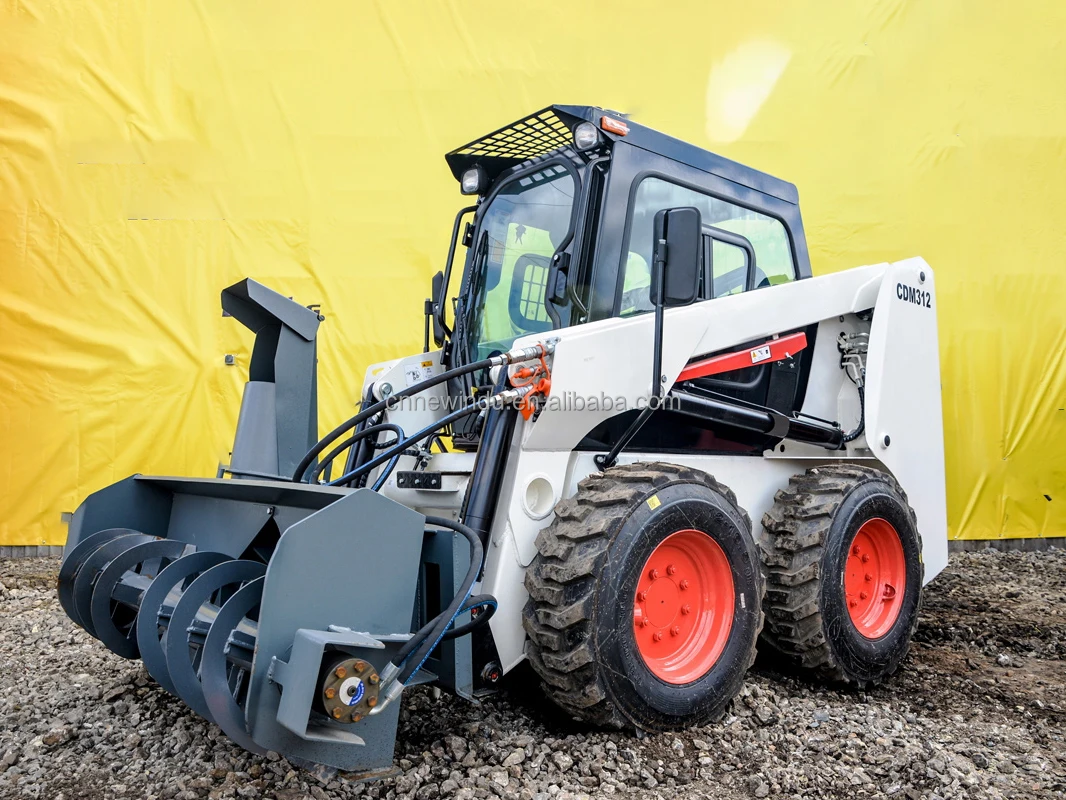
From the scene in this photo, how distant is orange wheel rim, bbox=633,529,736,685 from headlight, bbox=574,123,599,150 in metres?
1.69

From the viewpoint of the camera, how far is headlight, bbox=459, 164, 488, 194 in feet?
14.1

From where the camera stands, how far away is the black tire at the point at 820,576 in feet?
11.7

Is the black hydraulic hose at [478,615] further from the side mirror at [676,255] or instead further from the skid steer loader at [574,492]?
the side mirror at [676,255]

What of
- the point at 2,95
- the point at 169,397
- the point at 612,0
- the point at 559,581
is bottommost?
the point at 559,581

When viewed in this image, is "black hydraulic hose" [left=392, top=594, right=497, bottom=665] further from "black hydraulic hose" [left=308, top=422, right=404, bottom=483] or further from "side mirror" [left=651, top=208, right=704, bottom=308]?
"side mirror" [left=651, top=208, right=704, bottom=308]

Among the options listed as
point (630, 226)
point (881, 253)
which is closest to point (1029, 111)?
point (881, 253)

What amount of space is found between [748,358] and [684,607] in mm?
1278

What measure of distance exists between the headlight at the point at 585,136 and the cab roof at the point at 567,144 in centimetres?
2

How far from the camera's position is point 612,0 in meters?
7.58

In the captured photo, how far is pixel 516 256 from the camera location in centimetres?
412

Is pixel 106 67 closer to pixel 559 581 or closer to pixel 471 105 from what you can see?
pixel 471 105

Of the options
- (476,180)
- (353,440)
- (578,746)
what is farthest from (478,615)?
(476,180)

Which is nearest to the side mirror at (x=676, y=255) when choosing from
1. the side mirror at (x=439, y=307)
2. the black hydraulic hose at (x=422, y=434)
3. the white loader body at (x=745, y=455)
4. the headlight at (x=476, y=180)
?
the white loader body at (x=745, y=455)

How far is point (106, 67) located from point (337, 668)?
275 inches
